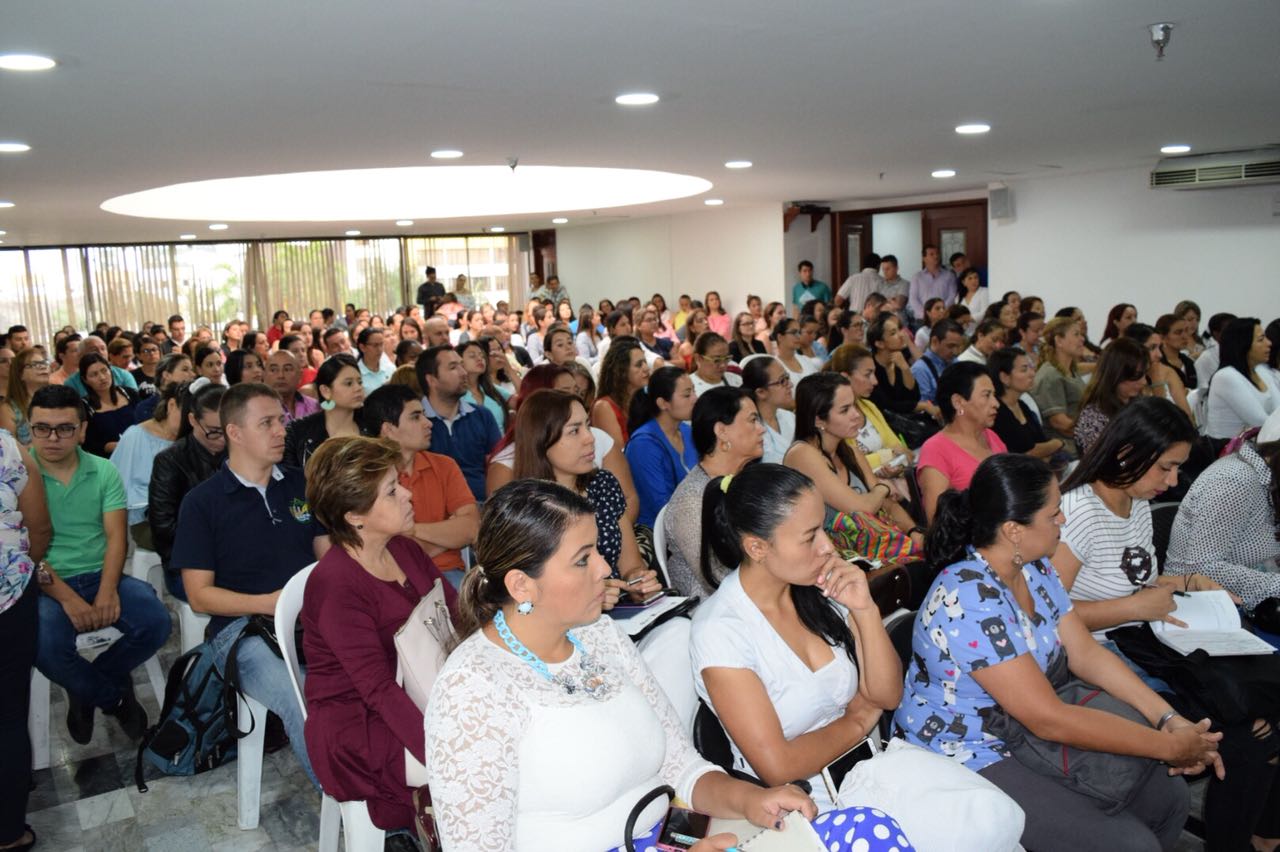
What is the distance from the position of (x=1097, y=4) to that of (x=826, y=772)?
2.64 m

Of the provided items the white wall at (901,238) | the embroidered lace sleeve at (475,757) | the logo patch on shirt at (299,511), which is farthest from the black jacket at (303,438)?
the white wall at (901,238)

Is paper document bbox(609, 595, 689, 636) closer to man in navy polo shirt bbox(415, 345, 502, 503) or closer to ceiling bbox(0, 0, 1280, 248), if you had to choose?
ceiling bbox(0, 0, 1280, 248)

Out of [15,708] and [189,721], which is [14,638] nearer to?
[15,708]

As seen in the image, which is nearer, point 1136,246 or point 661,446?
point 661,446

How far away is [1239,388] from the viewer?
16.8ft

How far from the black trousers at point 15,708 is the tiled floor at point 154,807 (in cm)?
20

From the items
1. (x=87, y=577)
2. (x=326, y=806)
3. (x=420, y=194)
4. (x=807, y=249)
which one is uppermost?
(x=420, y=194)

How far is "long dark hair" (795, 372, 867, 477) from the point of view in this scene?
3.92m

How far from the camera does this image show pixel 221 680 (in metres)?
3.20

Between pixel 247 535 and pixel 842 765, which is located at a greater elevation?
pixel 247 535

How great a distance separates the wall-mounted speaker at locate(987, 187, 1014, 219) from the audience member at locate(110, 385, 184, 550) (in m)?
9.38

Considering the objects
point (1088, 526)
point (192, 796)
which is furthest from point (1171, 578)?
point (192, 796)

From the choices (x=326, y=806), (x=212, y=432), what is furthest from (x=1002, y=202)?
(x=326, y=806)

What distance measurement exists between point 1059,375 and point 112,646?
17.4 ft
